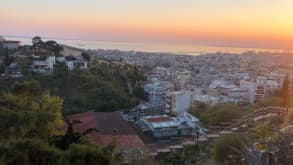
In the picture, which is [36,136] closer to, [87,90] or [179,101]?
[87,90]

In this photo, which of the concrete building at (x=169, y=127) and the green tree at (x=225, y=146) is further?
the concrete building at (x=169, y=127)

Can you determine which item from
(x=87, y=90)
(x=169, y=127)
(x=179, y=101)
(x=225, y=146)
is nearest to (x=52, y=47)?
(x=87, y=90)

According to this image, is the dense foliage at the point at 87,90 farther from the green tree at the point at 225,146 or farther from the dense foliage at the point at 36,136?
the green tree at the point at 225,146

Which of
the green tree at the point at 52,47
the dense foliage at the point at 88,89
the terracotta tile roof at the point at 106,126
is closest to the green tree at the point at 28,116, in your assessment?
the terracotta tile roof at the point at 106,126

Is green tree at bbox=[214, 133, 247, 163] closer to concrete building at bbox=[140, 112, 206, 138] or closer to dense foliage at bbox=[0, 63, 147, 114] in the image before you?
concrete building at bbox=[140, 112, 206, 138]

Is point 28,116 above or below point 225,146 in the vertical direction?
above

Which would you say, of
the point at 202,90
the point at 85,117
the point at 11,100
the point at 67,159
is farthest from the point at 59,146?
the point at 202,90

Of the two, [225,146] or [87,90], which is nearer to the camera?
[225,146]

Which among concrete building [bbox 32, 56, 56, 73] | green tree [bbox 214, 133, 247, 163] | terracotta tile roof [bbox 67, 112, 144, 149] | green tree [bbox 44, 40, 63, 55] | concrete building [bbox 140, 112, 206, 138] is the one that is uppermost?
green tree [bbox 44, 40, 63, 55]

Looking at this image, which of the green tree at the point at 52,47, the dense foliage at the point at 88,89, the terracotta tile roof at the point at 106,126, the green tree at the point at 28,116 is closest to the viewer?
the green tree at the point at 28,116

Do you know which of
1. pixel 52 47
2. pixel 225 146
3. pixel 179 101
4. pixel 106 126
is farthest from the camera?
pixel 52 47

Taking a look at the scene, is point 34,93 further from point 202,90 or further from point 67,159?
point 202,90

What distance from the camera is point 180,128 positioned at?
13.5 meters

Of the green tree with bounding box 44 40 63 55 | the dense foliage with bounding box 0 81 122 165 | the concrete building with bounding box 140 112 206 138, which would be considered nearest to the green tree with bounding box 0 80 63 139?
the dense foliage with bounding box 0 81 122 165
